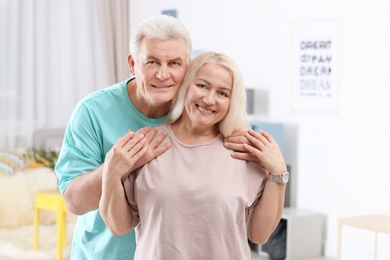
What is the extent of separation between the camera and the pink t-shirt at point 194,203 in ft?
5.86

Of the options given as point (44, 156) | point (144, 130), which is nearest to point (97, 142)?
point (144, 130)

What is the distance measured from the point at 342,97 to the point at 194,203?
320 centimetres

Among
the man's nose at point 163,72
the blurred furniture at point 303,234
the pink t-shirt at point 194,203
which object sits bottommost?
the blurred furniture at point 303,234

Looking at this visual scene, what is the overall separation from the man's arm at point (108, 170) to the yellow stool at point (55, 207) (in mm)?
2843

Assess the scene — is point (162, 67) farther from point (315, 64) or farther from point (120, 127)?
point (315, 64)

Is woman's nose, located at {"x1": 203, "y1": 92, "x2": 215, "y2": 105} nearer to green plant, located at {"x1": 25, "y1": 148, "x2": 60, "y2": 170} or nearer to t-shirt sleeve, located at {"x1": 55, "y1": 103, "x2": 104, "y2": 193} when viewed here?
t-shirt sleeve, located at {"x1": 55, "y1": 103, "x2": 104, "y2": 193}

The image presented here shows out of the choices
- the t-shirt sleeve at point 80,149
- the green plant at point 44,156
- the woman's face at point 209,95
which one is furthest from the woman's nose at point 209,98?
the green plant at point 44,156

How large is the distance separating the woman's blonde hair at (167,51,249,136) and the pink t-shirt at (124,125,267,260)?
0.28ft

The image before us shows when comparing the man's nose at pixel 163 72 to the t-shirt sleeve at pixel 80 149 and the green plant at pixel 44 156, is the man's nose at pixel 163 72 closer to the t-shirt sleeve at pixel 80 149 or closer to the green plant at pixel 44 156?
the t-shirt sleeve at pixel 80 149

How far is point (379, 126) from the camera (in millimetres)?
4539

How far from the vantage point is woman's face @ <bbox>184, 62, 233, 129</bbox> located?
1.79 metres

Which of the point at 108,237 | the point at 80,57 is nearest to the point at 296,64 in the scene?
the point at 80,57

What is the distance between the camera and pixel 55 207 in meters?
4.89

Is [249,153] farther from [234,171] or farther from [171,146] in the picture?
[171,146]
